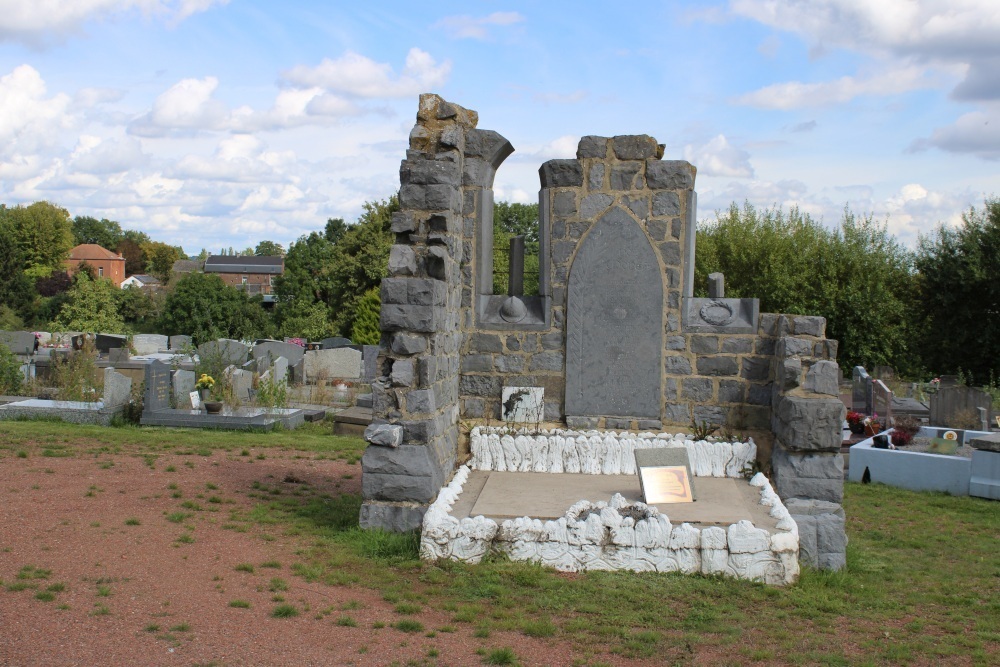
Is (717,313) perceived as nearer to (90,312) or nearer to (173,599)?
(173,599)

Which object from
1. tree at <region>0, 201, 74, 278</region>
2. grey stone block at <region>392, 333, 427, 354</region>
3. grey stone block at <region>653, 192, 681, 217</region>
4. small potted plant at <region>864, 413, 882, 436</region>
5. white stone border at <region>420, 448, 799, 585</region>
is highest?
tree at <region>0, 201, 74, 278</region>

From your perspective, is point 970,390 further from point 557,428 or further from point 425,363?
point 425,363

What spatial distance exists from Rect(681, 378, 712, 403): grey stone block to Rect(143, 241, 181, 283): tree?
8314cm

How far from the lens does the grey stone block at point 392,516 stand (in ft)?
22.2

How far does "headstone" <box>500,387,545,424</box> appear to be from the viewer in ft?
25.9

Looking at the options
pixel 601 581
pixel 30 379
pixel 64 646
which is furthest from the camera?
pixel 30 379

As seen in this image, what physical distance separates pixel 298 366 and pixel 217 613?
16.3m

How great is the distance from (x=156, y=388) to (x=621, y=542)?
995 cm

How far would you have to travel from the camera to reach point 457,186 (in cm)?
750

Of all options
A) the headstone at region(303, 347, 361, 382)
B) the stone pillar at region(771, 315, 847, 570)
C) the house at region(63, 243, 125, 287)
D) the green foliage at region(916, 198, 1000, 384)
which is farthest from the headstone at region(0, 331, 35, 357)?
the house at region(63, 243, 125, 287)

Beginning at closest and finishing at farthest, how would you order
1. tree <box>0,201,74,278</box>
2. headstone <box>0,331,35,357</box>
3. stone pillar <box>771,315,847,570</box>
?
stone pillar <box>771,315,847,570</box> < headstone <box>0,331,35,357</box> < tree <box>0,201,74,278</box>

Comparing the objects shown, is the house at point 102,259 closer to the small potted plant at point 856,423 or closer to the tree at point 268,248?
the tree at point 268,248

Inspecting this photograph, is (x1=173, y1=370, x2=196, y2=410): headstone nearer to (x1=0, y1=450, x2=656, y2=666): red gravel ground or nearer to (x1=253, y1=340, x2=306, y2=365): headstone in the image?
(x1=0, y1=450, x2=656, y2=666): red gravel ground

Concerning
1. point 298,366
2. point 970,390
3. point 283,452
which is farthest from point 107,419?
point 970,390
